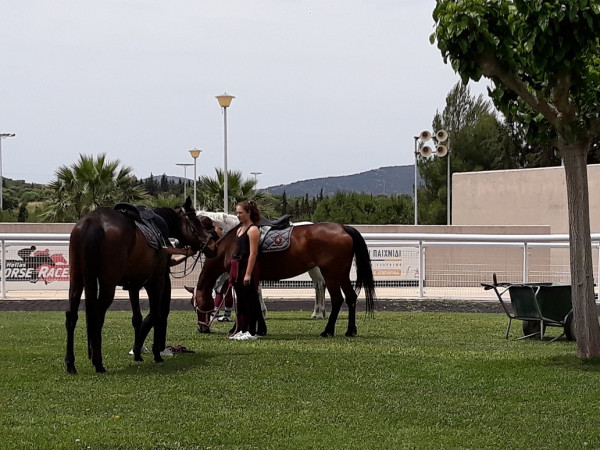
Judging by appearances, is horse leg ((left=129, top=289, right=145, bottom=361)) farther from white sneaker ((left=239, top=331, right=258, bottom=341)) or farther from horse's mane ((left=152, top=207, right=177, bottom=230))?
white sneaker ((left=239, top=331, right=258, bottom=341))

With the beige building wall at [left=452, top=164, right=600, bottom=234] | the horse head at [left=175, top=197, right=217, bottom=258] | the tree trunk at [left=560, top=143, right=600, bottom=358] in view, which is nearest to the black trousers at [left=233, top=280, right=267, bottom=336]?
the horse head at [left=175, top=197, right=217, bottom=258]

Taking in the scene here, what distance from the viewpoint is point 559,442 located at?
6.98 metres

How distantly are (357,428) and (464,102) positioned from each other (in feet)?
209

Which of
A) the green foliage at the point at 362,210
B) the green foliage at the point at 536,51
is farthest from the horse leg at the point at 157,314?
the green foliage at the point at 362,210

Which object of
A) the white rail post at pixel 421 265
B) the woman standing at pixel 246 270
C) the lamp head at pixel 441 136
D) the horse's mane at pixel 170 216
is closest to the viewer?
the horse's mane at pixel 170 216

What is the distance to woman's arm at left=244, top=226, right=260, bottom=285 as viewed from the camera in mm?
12875

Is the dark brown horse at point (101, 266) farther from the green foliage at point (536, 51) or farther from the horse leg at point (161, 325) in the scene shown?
the green foliage at point (536, 51)

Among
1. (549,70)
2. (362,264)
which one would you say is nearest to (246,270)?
(362,264)

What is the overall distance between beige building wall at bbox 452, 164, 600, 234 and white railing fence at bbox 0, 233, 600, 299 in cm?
885

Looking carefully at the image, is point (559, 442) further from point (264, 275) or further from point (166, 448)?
point (264, 275)

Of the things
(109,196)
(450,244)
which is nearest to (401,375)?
(450,244)

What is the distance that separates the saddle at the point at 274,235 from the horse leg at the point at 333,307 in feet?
2.94

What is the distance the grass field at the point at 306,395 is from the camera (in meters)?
7.10

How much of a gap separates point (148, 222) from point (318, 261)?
4053 mm
